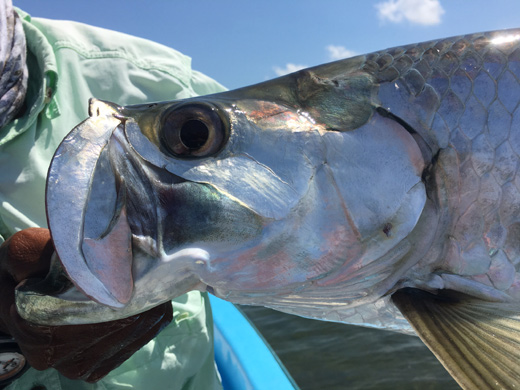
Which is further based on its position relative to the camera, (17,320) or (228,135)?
(17,320)

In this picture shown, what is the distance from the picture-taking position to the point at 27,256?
3.52 feet

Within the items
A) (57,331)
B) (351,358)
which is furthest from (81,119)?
(351,358)

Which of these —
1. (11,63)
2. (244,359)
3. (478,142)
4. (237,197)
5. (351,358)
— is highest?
(478,142)

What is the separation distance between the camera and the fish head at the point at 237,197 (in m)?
0.77

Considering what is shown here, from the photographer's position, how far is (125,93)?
1782 millimetres

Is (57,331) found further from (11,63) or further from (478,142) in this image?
(478,142)

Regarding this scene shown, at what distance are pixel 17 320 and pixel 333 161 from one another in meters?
0.79

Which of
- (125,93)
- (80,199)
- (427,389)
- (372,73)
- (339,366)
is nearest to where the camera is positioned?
(80,199)

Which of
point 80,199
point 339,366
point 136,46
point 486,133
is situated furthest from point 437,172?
point 339,366

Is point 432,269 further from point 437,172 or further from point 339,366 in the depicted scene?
point 339,366

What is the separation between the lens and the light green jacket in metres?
1.55

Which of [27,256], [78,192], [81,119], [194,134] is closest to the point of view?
[78,192]

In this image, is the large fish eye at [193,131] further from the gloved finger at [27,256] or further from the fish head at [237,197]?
the gloved finger at [27,256]

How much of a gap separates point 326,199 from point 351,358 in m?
4.67
